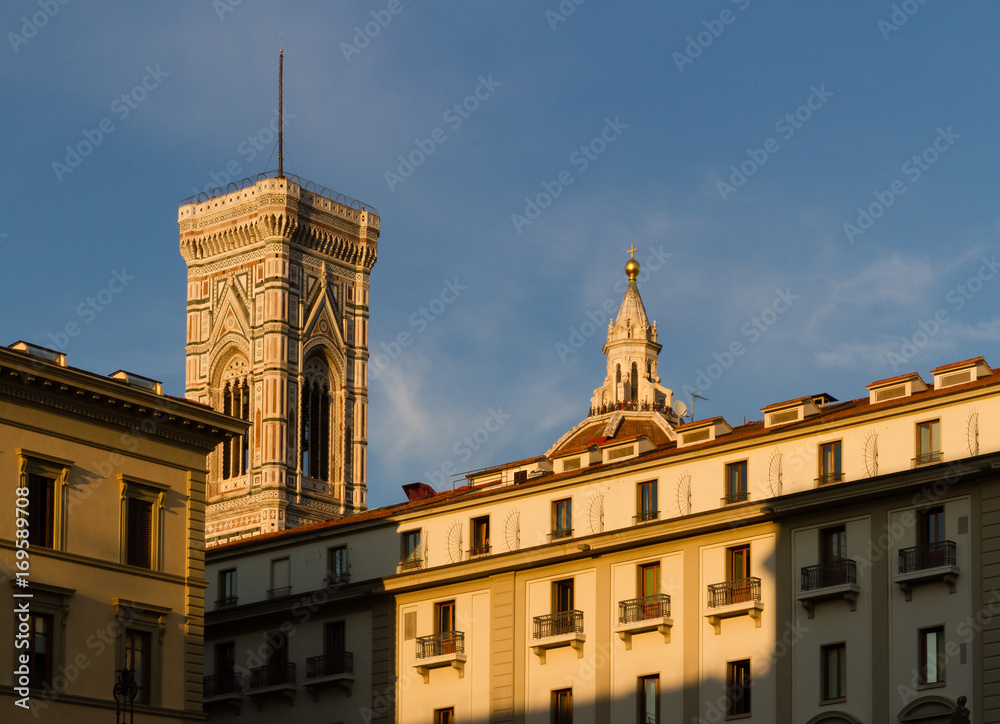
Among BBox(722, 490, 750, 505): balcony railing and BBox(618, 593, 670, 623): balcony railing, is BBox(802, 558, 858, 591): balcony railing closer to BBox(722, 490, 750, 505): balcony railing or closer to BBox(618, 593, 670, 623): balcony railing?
BBox(722, 490, 750, 505): balcony railing

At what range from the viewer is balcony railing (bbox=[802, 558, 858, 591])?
5606 cm

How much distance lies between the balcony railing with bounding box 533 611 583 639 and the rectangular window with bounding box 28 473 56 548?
17.2m

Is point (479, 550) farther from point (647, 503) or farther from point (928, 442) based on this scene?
point (928, 442)

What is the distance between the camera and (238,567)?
233 feet

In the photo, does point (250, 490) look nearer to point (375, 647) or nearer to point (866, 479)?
point (375, 647)

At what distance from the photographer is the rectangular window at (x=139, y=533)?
54.2m

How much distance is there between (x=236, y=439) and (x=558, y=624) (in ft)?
277

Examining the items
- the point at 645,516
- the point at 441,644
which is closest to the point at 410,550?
the point at 441,644

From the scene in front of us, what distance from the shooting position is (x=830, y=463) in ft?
190

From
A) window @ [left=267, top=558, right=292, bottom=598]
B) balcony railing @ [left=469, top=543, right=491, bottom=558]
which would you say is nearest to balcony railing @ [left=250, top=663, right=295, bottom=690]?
window @ [left=267, top=558, right=292, bottom=598]

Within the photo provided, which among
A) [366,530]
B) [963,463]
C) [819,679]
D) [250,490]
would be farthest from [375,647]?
[250,490]

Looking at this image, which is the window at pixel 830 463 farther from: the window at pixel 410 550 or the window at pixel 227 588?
the window at pixel 227 588

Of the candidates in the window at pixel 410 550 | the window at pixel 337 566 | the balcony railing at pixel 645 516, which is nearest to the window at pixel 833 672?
the balcony railing at pixel 645 516

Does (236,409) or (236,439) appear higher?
(236,409)
